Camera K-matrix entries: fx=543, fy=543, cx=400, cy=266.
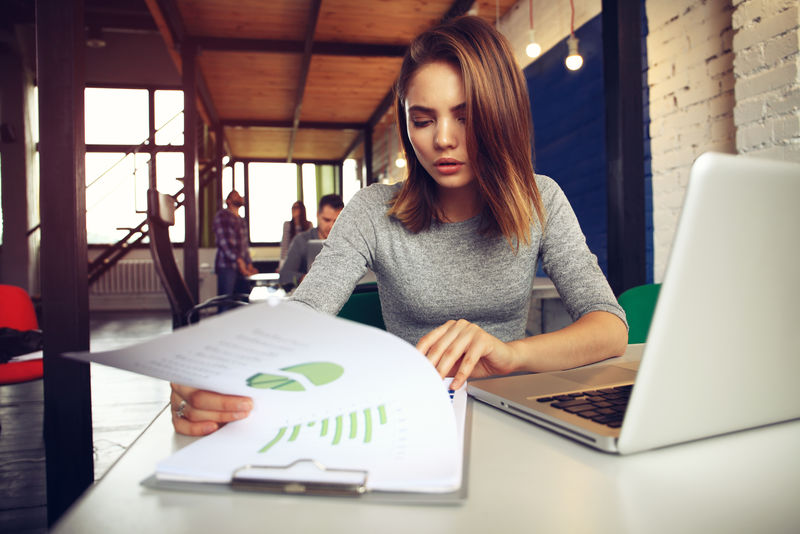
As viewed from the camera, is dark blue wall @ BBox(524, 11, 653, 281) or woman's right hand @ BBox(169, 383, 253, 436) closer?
woman's right hand @ BBox(169, 383, 253, 436)

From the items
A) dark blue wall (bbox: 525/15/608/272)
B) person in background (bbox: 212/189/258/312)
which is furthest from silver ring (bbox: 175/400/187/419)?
person in background (bbox: 212/189/258/312)

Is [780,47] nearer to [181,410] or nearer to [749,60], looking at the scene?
[749,60]

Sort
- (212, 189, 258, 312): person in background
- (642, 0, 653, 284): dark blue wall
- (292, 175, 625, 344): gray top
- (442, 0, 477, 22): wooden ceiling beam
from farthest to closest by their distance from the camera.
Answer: (212, 189, 258, 312): person in background
(442, 0, 477, 22): wooden ceiling beam
(642, 0, 653, 284): dark blue wall
(292, 175, 625, 344): gray top

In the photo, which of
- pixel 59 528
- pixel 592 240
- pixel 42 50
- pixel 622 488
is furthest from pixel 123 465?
pixel 592 240

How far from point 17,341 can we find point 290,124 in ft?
23.6

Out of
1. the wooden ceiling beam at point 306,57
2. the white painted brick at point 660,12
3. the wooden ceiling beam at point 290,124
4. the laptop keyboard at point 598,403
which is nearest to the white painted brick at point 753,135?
the white painted brick at point 660,12

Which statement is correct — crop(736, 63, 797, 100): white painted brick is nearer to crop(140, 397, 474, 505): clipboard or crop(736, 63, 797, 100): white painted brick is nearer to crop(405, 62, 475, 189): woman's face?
crop(405, 62, 475, 189): woman's face

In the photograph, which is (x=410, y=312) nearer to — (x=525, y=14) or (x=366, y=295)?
(x=366, y=295)

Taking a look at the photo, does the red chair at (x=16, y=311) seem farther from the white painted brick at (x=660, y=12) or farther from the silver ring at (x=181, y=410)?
the white painted brick at (x=660, y=12)

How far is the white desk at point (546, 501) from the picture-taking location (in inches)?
14.3

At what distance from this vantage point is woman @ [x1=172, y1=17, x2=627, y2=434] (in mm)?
1039

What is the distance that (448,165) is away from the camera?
3.55ft

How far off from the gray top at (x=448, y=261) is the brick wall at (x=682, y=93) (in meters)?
1.36

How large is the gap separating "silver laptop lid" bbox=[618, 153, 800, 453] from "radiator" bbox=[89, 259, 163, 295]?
9.22m
